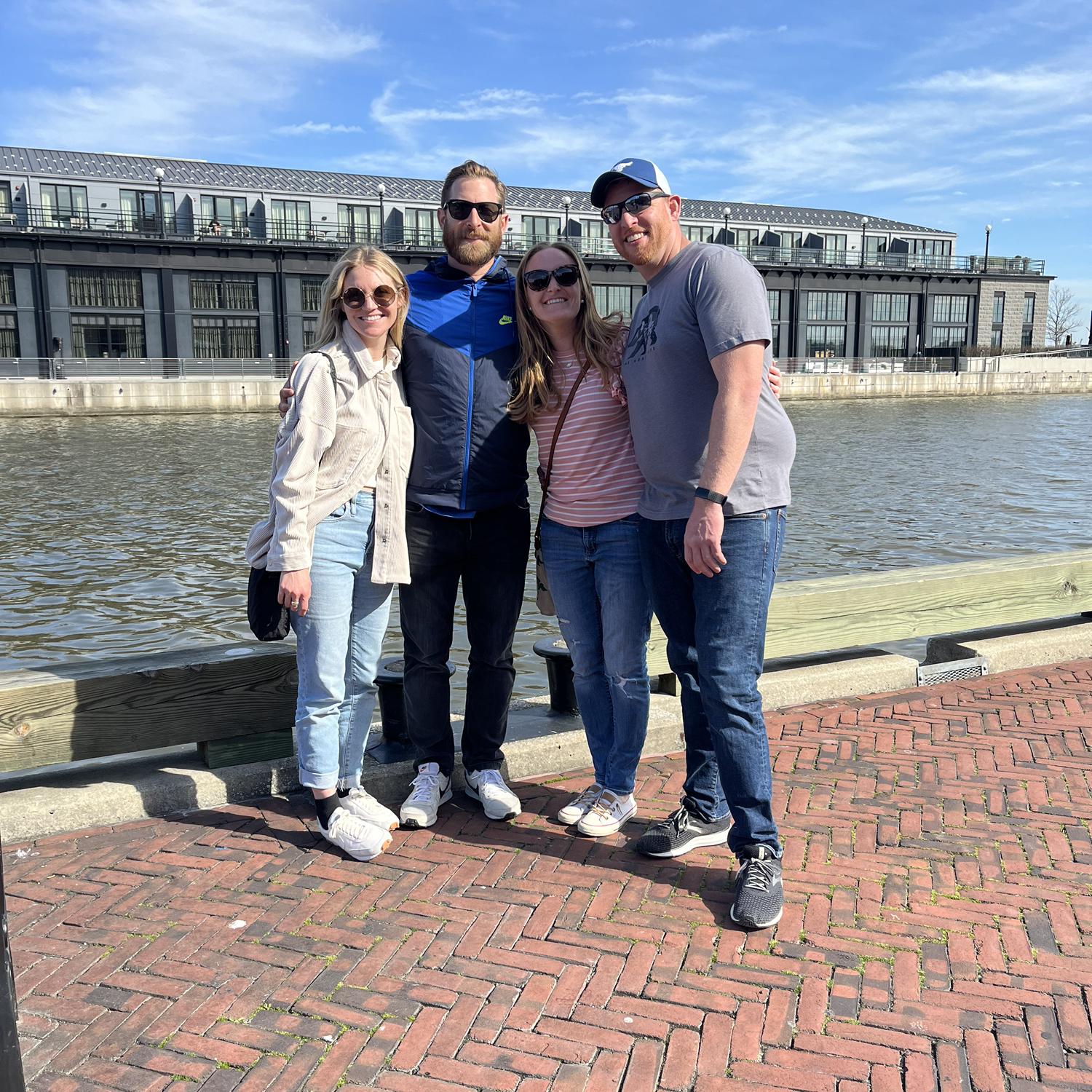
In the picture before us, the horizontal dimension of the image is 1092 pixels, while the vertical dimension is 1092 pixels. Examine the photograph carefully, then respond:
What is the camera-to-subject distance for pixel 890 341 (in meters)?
75.1

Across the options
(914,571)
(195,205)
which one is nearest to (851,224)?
(195,205)

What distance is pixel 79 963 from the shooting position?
3.00 meters

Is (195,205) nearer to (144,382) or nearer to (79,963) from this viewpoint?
(144,382)

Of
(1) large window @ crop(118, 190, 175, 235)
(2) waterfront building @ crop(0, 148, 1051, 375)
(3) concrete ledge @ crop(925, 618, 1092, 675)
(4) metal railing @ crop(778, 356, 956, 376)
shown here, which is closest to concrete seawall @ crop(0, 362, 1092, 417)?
(2) waterfront building @ crop(0, 148, 1051, 375)

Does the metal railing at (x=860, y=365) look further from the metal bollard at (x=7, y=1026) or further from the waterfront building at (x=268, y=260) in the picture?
the metal bollard at (x=7, y=1026)

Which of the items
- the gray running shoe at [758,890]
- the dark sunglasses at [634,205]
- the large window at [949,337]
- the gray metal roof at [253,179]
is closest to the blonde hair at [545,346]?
the dark sunglasses at [634,205]

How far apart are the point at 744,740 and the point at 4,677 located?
2.79 metres

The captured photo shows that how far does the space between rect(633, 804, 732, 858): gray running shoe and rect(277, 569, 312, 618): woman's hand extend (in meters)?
1.48

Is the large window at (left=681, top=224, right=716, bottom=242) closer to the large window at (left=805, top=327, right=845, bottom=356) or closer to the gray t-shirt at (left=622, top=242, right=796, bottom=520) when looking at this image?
the large window at (left=805, top=327, right=845, bottom=356)

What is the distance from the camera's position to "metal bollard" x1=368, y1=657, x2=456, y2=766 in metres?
4.48

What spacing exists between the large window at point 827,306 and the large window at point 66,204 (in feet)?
151

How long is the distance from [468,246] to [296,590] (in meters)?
1.42

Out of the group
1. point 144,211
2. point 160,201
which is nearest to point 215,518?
point 160,201

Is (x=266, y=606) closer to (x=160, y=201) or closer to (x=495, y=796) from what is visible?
(x=495, y=796)
